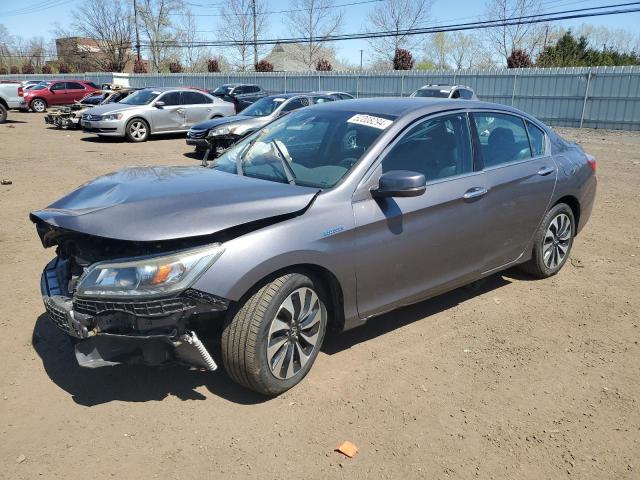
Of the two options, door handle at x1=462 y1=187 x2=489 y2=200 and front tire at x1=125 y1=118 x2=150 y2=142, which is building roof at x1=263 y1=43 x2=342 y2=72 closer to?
front tire at x1=125 y1=118 x2=150 y2=142

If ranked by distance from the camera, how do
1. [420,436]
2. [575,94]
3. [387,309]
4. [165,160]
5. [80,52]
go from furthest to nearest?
[80,52] < [575,94] < [165,160] < [387,309] < [420,436]

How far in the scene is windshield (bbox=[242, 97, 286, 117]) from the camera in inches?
543

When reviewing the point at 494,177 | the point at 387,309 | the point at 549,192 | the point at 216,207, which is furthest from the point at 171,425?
the point at 549,192

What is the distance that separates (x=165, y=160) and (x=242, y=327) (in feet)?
35.9

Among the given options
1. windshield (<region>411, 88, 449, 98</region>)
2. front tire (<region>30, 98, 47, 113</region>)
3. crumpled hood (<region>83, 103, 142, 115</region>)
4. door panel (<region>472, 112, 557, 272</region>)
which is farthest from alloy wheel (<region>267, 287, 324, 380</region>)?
front tire (<region>30, 98, 47, 113</region>)

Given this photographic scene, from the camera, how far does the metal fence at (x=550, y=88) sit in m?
20.6

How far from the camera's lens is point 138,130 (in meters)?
17.3

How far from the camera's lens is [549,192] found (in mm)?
4949

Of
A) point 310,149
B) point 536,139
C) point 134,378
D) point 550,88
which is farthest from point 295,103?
point 550,88

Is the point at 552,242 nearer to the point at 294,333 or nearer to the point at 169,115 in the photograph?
the point at 294,333

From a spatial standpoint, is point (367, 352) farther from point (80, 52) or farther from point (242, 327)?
point (80, 52)

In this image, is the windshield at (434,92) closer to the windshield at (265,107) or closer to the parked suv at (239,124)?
the parked suv at (239,124)

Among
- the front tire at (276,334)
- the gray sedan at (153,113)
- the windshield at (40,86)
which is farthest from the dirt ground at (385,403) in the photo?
the windshield at (40,86)

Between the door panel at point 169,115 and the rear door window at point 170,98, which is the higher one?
the rear door window at point 170,98
